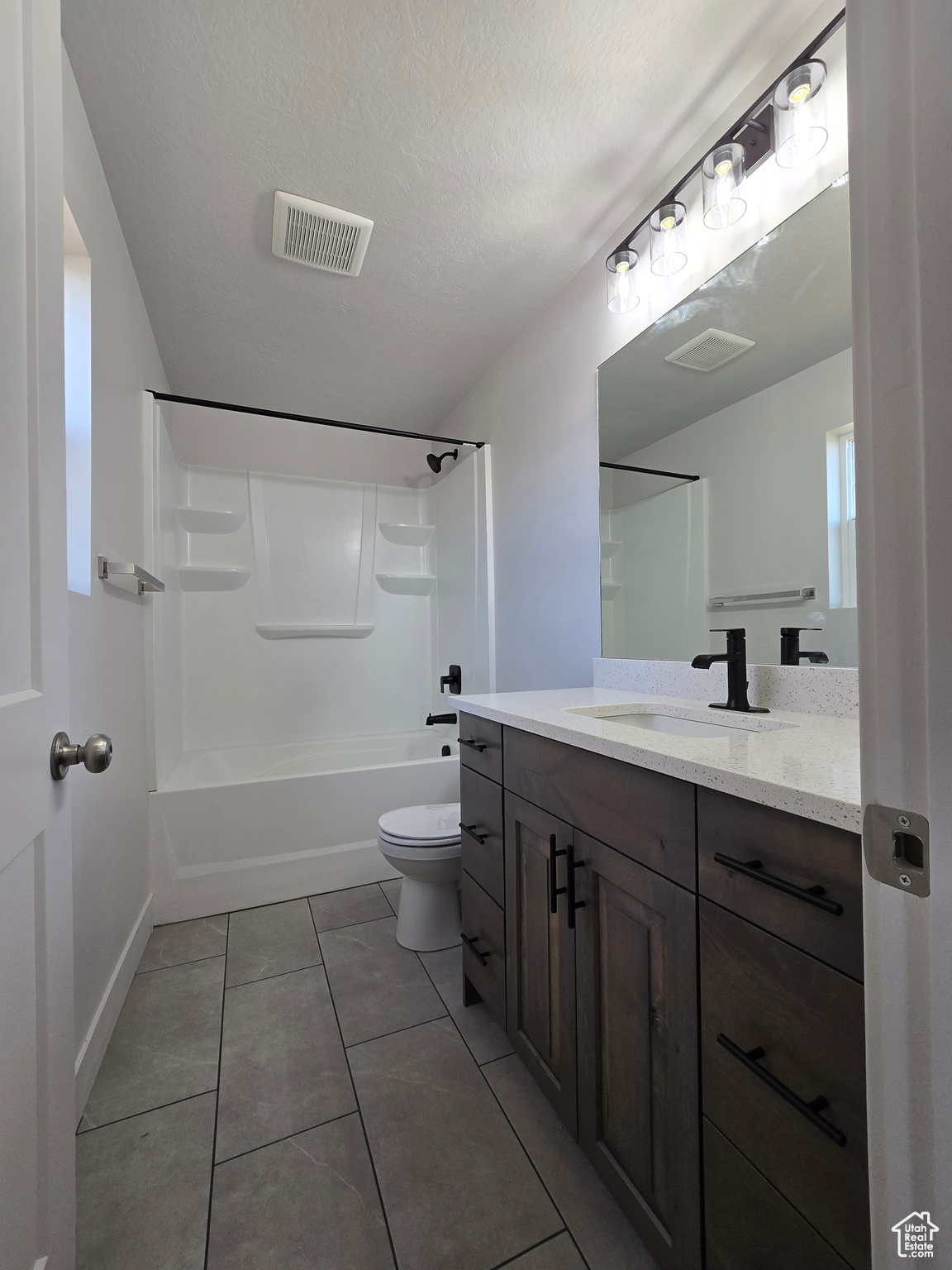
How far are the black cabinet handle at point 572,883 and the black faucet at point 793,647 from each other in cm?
68

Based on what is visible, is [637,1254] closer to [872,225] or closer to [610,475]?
[872,225]

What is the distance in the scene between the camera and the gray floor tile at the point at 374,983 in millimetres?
1557

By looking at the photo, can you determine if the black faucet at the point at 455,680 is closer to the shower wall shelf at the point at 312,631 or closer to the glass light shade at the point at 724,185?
the shower wall shelf at the point at 312,631

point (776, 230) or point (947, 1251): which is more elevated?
point (776, 230)

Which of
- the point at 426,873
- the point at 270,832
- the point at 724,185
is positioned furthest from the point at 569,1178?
the point at 724,185

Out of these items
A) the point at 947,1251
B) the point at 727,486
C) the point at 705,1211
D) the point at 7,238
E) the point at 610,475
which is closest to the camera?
the point at 947,1251

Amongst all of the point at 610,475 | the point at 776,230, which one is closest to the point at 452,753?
the point at 610,475

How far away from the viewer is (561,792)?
44.6 inches

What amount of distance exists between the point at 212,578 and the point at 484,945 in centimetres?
255

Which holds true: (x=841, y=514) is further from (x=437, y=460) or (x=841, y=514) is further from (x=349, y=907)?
(x=437, y=460)

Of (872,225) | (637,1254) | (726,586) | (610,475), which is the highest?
(610,475)

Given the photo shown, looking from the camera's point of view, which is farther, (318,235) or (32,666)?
(318,235)

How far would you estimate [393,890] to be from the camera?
2.37 m

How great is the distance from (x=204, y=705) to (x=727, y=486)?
289 centimetres
